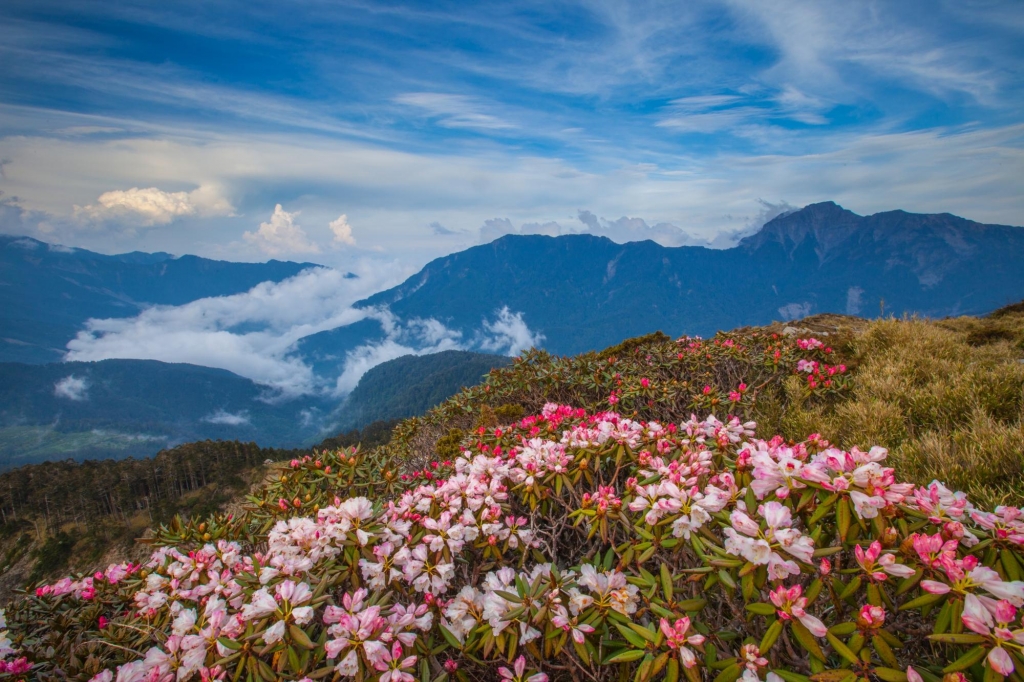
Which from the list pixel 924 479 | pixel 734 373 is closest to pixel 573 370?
pixel 734 373

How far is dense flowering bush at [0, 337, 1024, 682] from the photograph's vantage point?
5.32 ft

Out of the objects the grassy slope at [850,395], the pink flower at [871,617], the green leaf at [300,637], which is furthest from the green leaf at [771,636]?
the grassy slope at [850,395]

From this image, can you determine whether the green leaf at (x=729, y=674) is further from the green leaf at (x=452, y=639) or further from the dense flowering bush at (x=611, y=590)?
the green leaf at (x=452, y=639)

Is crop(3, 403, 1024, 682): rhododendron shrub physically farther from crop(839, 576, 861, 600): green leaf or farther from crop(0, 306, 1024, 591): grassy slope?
crop(0, 306, 1024, 591): grassy slope

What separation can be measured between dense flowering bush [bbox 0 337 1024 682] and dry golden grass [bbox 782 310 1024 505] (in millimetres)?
1450

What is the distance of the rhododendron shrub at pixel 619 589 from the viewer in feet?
5.32

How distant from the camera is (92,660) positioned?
7.98ft

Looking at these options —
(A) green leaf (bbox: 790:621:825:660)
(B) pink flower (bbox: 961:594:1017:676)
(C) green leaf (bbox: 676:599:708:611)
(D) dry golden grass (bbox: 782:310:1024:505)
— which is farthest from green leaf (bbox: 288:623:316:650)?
(D) dry golden grass (bbox: 782:310:1024:505)

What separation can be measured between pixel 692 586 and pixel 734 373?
6.09 metres

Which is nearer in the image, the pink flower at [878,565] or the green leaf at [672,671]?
the pink flower at [878,565]

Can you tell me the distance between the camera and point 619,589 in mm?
2043

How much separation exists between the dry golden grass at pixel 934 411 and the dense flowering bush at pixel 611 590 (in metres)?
1.45

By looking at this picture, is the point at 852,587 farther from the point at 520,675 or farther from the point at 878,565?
the point at 520,675

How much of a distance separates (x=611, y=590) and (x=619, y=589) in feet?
0.12
